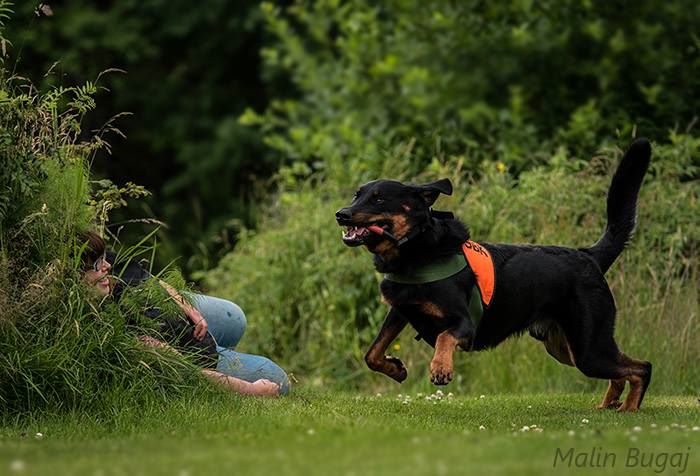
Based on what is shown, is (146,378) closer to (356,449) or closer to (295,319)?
(356,449)

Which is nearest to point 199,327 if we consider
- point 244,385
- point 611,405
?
point 244,385

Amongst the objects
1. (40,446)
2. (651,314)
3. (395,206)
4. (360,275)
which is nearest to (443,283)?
(395,206)

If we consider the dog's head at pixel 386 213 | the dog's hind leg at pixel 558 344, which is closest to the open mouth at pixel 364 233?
the dog's head at pixel 386 213

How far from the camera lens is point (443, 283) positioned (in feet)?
24.7

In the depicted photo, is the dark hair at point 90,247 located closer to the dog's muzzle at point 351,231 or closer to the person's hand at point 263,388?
the person's hand at point 263,388

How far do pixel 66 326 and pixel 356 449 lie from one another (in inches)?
96.4

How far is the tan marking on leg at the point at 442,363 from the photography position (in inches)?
281

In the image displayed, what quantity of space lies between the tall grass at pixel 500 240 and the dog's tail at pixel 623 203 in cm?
225

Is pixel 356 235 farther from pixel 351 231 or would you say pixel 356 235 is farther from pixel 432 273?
pixel 432 273

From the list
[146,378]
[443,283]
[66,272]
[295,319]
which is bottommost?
[295,319]

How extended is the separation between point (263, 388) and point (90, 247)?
1.57 metres

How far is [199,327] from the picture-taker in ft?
26.5

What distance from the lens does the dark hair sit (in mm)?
7695

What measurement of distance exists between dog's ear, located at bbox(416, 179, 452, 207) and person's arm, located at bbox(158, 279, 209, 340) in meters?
1.72
